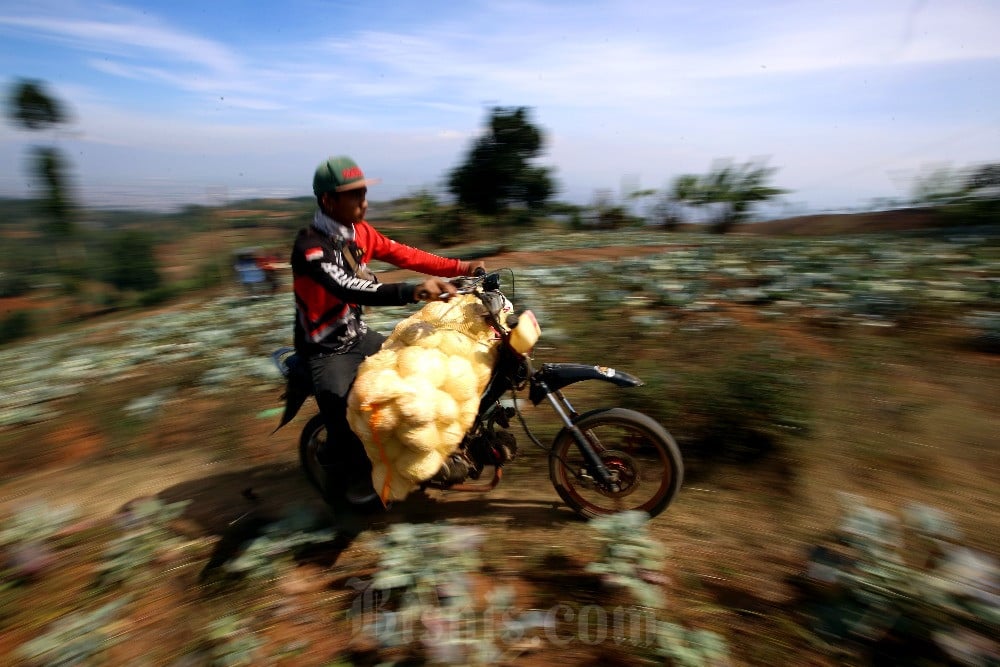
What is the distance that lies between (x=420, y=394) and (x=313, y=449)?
140 cm

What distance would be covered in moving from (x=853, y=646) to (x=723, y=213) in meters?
17.5

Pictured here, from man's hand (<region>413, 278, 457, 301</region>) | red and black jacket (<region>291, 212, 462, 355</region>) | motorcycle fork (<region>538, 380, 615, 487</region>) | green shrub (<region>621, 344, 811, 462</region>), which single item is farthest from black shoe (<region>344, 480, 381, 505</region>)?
green shrub (<region>621, 344, 811, 462</region>)

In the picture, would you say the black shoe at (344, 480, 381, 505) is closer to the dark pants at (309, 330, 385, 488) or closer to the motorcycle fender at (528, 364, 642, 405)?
the dark pants at (309, 330, 385, 488)

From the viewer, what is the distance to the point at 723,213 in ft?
59.1

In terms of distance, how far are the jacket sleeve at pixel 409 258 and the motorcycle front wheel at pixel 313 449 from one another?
1202mm

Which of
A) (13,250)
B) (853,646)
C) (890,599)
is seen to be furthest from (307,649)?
(13,250)

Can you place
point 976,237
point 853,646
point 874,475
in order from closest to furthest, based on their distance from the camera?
1. point 853,646
2. point 874,475
3. point 976,237

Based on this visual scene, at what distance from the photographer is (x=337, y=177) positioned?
10.1ft

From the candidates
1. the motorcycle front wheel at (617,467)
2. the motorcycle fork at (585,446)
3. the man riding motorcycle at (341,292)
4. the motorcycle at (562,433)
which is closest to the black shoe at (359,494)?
the man riding motorcycle at (341,292)

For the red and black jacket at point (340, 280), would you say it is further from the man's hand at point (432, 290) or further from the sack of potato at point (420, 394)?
the sack of potato at point (420, 394)

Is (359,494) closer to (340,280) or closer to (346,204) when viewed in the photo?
(340,280)

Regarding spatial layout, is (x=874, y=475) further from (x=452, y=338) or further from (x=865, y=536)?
(x=452, y=338)

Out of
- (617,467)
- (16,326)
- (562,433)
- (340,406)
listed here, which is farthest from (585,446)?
(16,326)

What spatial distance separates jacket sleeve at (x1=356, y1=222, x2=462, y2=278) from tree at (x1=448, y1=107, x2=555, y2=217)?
16.0 meters
